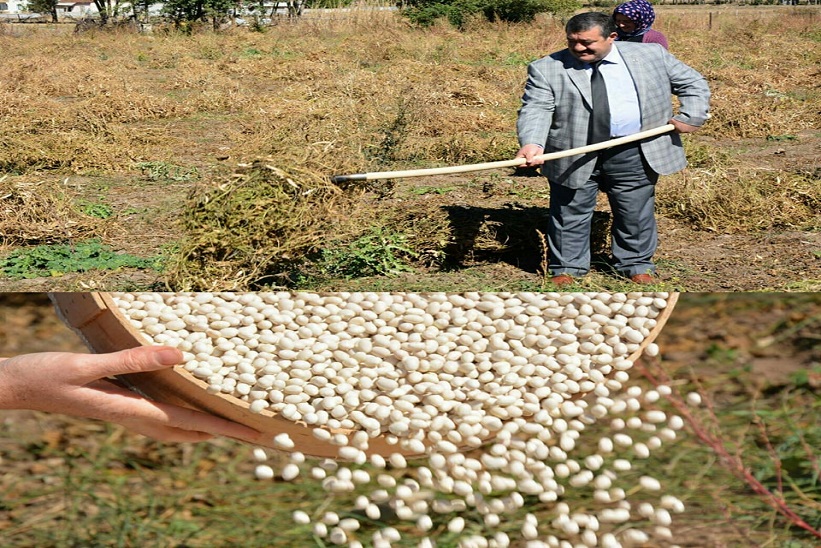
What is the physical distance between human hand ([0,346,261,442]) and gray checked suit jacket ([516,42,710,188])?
1.94 m

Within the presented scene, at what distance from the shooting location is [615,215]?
412cm

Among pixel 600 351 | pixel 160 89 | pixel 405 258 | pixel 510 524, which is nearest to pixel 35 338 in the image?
pixel 510 524

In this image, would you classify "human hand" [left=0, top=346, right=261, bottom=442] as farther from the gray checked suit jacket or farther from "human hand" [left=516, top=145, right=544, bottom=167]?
the gray checked suit jacket

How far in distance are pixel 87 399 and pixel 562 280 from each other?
233cm

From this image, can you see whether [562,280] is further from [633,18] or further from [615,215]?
[633,18]

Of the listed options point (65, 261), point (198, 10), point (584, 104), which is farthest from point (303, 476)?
point (198, 10)

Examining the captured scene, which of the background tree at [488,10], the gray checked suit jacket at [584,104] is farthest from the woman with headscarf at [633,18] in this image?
the background tree at [488,10]

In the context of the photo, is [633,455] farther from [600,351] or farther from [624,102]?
[624,102]

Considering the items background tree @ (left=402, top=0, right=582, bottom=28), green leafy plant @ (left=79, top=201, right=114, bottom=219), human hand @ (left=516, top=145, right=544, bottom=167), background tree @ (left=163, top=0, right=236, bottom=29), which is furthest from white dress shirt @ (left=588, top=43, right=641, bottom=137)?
background tree @ (left=163, top=0, right=236, bottom=29)

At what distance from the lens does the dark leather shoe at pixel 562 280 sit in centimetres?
407

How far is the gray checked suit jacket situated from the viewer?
3807 millimetres

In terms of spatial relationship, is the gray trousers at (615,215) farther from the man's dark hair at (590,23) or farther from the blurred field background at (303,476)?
the blurred field background at (303,476)

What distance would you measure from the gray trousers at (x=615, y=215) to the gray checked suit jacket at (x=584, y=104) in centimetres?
9

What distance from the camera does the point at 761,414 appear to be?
2455mm
